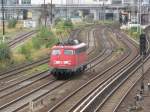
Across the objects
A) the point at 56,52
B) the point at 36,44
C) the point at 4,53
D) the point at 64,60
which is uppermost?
the point at 56,52

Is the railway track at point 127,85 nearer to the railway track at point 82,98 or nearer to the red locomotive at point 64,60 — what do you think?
the railway track at point 82,98

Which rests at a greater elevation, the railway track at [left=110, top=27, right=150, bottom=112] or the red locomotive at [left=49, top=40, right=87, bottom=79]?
the red locomotive at [left=49, top=40, right=87, bottom=79]

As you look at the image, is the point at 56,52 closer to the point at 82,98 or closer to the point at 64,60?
the point at 64,60

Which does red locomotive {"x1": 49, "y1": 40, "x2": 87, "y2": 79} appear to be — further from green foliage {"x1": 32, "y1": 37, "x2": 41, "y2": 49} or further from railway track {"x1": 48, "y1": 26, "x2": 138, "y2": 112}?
green foliage {"x1": 32, "y1": 37, "x2": 41, "y2": 49}

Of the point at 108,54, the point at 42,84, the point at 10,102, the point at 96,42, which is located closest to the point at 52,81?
the point at 42,84

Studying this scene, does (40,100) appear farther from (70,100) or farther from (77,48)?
(77,48)

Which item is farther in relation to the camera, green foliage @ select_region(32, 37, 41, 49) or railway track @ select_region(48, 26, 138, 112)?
green foliage @ select_region(32, 37, 41, 49)

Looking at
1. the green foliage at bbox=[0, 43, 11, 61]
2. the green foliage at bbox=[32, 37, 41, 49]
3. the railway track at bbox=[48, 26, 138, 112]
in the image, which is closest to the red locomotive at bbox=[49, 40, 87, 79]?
the railway track at bbox=[48, 26, 138, 112]

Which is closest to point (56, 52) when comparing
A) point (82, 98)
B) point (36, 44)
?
point (82, 98)

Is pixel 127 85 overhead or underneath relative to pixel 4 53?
underneath

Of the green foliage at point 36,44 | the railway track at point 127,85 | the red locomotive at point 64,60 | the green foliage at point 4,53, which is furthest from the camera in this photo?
the green foliage at point 36,44

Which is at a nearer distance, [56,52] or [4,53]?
[56,52]

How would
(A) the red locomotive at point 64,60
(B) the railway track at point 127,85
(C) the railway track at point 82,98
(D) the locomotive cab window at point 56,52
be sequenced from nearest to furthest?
(C) the railway track at point 82,98, (B) the railway track at point 127,85, (A) the red locomotive at point 64,60, (D) the locomotive cab window at point 56,52

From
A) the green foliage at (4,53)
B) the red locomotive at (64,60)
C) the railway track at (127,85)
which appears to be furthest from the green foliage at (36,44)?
the red locomotive at (64,60)
